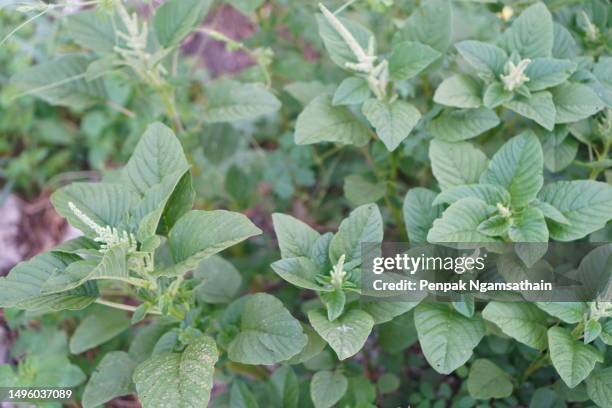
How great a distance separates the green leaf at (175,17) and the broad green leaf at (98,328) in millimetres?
813

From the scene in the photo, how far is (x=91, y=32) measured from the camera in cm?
189

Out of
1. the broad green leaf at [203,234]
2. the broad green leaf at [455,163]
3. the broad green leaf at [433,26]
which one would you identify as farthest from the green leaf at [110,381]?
the broad green leaf at [433,26]

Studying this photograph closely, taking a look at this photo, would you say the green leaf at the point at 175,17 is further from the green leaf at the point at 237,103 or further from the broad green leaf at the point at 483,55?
the broad green leaf at the point at 483,55

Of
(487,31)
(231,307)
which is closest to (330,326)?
(231,307)

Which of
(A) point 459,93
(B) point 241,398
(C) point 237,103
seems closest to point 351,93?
(A) point 459,93

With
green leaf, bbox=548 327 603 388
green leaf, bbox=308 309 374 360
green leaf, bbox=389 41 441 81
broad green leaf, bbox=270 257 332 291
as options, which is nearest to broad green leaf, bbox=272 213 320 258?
broad green leaf, bbox=270 257 332 291

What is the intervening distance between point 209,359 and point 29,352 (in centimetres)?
88

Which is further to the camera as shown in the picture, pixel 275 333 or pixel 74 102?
pixel 74 102

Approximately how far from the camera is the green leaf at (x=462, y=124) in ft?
5.35

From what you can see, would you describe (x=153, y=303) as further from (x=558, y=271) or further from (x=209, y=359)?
(x=558, y=271)

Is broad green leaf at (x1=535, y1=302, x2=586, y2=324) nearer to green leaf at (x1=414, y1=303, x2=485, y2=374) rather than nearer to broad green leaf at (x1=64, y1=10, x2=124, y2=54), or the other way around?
green leaf at (x1=414, y1=303, x2=485, y2=374)

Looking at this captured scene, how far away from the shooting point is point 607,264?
1.54 m

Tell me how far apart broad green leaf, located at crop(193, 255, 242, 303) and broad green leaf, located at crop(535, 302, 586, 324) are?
0.86 meters

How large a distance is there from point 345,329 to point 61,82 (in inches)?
45.6
